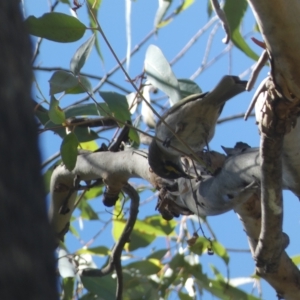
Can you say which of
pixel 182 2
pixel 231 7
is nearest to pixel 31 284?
pixel 231 7

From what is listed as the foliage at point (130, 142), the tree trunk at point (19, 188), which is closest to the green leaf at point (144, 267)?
the foliage at point (130, 142)

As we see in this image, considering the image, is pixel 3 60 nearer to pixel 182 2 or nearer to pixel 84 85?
pixel 84 85

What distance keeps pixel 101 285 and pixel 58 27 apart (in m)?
0.69

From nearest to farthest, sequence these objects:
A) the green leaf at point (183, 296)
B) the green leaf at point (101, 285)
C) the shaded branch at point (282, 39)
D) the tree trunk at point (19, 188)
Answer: the tree trunk at point (19, 188) < the shaded branch at point (282, 39) < the green leaf at point (101, 285) < the green leaf at point (183, 296)

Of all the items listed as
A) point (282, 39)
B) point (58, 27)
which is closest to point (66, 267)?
point (58, 27)

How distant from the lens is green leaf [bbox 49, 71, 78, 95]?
1.04 meters

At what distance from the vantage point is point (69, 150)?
1103 mm

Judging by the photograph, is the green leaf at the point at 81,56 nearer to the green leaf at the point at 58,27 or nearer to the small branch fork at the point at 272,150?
the green leaf at the point at 58,27

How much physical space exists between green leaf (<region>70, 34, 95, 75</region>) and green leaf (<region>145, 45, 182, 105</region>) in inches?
4.7

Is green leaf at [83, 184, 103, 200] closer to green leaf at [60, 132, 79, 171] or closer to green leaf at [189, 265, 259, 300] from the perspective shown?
green leaf at [189, 265, 259, 300]

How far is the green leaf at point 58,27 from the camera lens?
1.06 m

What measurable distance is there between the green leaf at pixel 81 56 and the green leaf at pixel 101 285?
0.59 meters

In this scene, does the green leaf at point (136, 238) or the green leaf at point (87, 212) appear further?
the green leaf at point (87, 212)

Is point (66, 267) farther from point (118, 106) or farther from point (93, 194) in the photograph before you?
point (118, 106)
